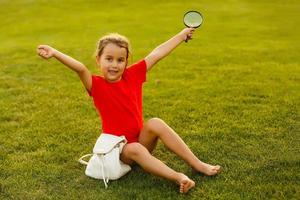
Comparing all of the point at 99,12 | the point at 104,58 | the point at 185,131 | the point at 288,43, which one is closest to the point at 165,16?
the point at 99,12

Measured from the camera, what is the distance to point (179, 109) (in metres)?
7.26

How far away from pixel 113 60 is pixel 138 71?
39cm

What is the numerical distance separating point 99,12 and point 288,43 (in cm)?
741

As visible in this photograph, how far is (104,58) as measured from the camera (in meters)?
5.19

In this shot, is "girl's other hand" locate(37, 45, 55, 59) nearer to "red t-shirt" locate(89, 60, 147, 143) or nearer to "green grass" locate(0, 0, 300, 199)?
"red t-shirt" locate(89, 60, 147, 143)

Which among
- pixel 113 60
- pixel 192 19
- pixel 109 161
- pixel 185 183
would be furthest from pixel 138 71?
pixel 185 183

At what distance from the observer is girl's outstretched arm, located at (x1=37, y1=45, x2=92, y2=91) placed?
4.68m

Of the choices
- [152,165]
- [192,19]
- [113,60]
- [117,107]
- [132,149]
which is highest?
[192,19]

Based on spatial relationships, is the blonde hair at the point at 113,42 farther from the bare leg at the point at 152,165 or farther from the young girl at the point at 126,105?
the bare leg at the point at 152,165

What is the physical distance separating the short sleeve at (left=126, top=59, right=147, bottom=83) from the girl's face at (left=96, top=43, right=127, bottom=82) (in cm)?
23

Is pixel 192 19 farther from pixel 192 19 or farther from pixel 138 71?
pixel 138 71

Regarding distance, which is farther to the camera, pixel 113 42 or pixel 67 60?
pixel 113 42

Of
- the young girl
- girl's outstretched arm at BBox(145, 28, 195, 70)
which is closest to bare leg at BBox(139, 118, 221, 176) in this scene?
the young girl

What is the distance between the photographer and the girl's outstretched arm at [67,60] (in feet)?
15.3
